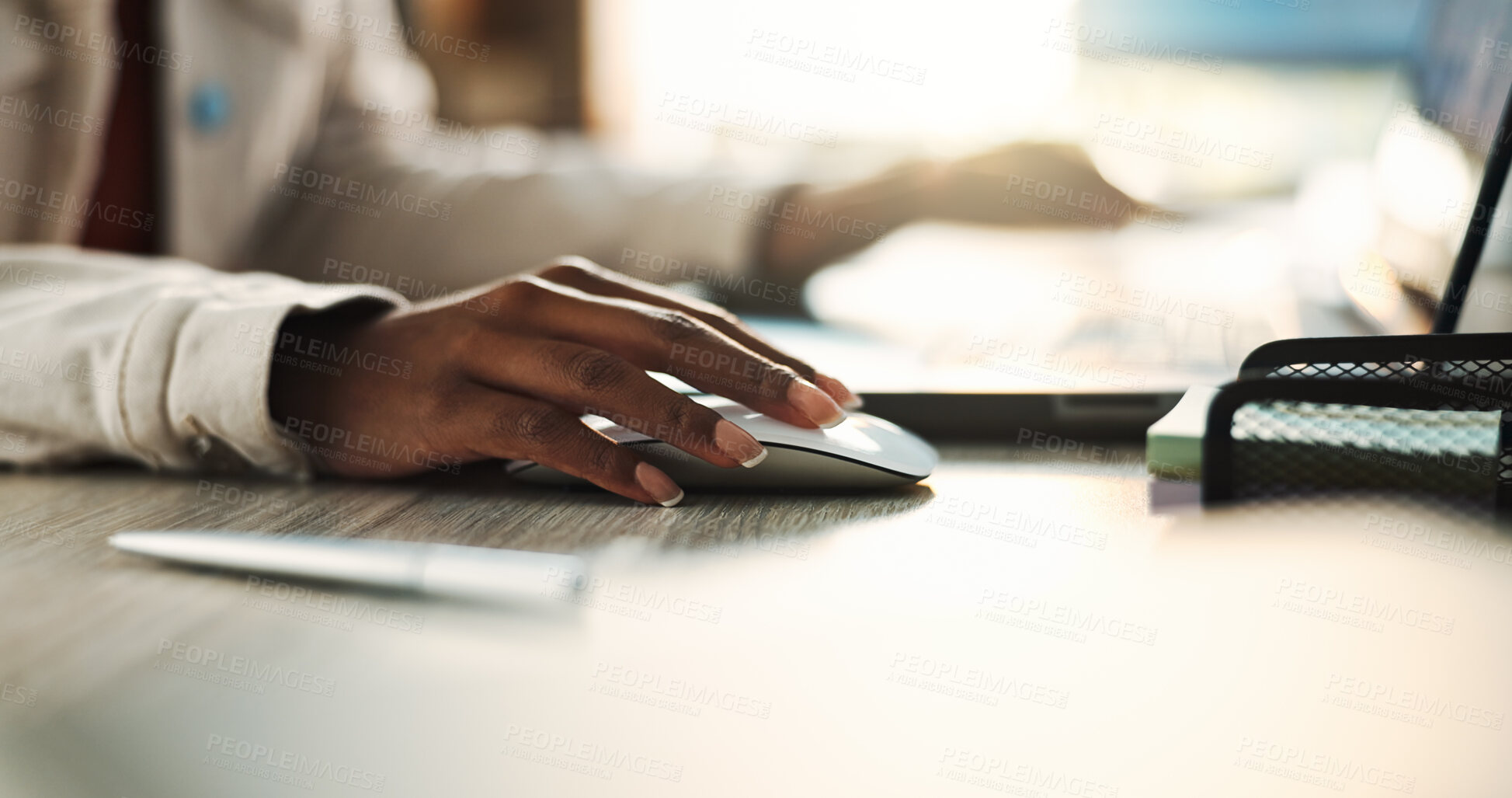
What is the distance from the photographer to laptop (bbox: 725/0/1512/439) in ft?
1.34

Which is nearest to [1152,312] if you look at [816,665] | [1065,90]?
[816,665]

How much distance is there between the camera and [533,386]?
408mm

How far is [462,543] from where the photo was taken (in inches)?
12.8

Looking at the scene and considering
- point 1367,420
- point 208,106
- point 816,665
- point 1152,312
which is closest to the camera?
point 816,665

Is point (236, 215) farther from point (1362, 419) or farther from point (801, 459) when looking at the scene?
point (1362, 419)

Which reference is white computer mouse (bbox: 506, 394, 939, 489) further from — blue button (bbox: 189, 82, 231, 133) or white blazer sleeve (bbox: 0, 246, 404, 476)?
blue button (bbox: 189, 82, 231, 133)

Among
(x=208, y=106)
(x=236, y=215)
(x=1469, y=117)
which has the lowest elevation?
(x=236, y=215)

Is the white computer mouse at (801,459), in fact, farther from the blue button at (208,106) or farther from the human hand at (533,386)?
the blue button at (208,106)

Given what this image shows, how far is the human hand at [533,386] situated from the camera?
38cm

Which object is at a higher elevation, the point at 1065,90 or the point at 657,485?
the point at 1065,90

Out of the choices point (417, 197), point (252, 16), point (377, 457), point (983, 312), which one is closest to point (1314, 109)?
point (983, 312)

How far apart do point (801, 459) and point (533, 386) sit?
5.1 inches

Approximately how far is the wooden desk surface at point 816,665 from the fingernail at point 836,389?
3.7 inches

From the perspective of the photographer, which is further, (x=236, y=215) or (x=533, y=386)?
(x=236, y=215)
